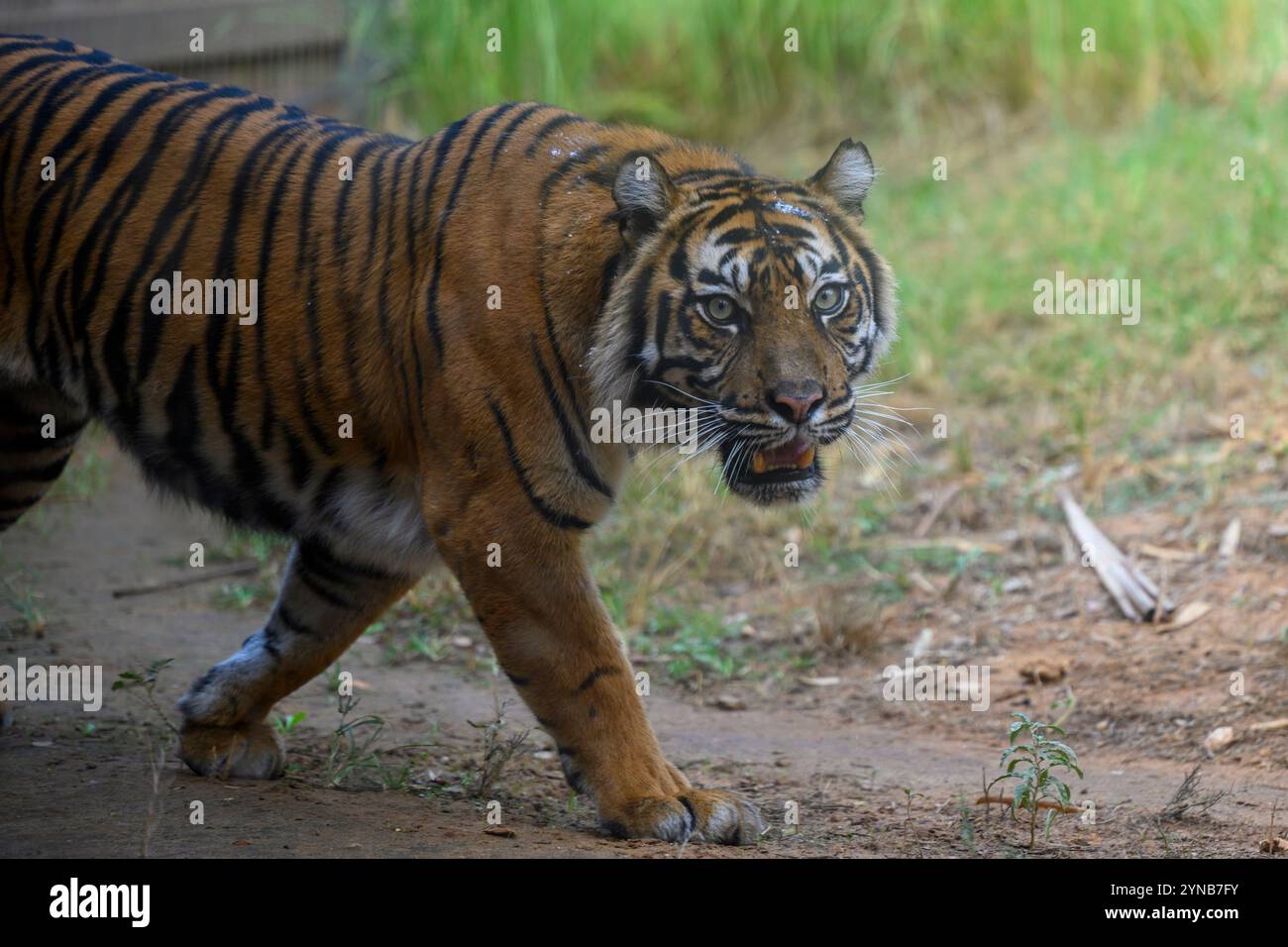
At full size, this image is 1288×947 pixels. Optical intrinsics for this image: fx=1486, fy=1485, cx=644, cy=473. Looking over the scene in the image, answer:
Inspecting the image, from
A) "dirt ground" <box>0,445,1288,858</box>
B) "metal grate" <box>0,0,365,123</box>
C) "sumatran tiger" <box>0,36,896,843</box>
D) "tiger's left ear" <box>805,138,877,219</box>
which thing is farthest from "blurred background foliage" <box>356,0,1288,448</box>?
"sumatran tiger" <box>0,36,896,843</box>

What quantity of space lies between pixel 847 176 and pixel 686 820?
1605mm

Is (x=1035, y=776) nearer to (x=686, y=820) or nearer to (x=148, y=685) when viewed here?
(x=686, y=820)

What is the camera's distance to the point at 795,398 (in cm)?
323

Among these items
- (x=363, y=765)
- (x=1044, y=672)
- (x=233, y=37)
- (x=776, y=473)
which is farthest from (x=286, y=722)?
(x=233, y=37)

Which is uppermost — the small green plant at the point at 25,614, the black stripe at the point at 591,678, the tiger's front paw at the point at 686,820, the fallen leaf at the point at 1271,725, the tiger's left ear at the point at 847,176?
the tiger's left ear at the point at 847,176

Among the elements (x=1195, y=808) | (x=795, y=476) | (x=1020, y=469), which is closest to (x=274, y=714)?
(x=795, y=476)

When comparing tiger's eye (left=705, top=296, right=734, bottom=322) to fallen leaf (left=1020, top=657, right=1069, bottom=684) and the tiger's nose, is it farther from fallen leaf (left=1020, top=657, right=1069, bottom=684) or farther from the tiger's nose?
fallen leaf (left=1020, top=657, right=1069, bottom=684)

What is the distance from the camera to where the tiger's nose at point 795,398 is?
323 cm

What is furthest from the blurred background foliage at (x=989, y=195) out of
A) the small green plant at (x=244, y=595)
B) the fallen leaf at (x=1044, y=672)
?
the small green plant at (x=244, y=595)

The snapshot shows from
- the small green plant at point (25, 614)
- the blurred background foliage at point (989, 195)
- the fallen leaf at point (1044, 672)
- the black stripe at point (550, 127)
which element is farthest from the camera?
the blurred background foliage at point (989, 195)

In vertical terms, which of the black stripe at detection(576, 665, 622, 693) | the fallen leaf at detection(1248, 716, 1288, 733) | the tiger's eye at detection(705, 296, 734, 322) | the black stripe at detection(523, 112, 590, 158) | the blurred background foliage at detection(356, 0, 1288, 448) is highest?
the blurred background foliage at detection(356, 0, 1288, 448)

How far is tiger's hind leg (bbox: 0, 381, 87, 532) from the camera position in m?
4.05

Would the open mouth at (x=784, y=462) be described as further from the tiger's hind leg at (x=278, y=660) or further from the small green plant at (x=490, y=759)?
the tiger's hind leg at (x=278, y=660)

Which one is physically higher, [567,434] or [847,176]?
[847,176]
